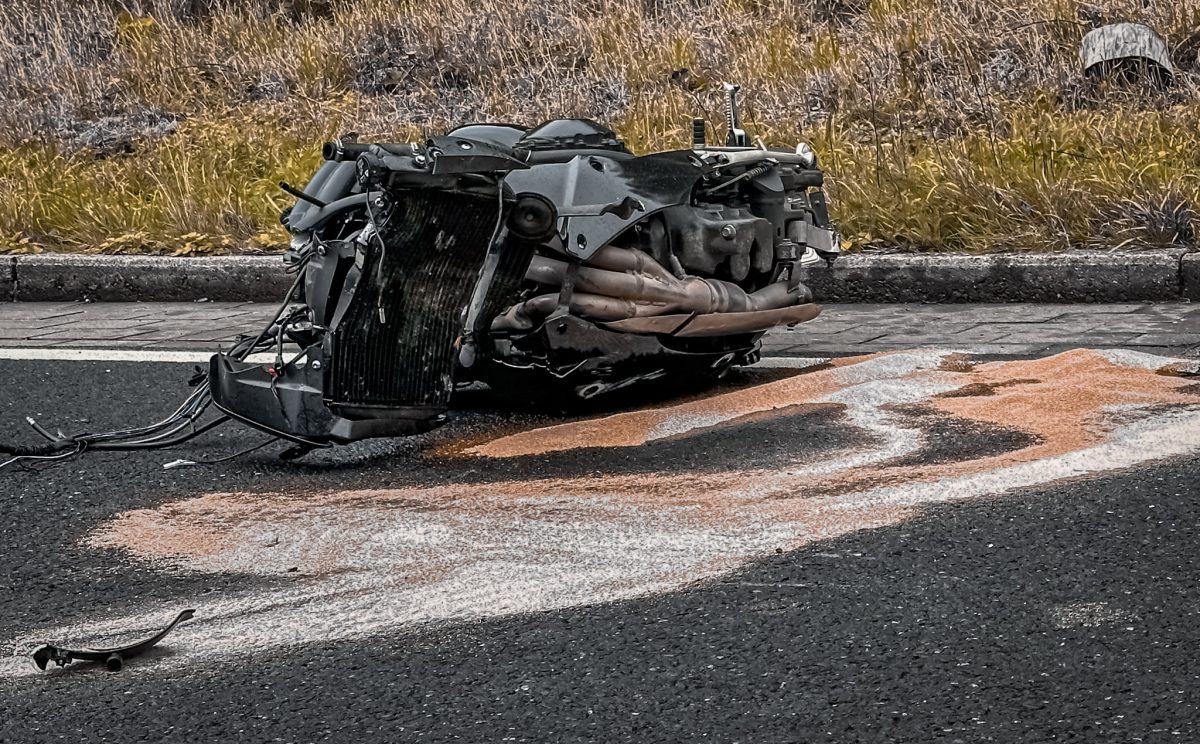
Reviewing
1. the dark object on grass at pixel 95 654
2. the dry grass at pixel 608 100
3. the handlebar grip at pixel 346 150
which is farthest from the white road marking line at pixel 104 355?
the dark object on grass at pixel 95 654

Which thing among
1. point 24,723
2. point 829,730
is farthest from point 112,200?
point 829,730

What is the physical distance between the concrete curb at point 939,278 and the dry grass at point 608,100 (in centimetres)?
25

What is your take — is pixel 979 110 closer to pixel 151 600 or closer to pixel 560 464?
pixel 560 464

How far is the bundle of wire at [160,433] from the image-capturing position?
4383 millimetres

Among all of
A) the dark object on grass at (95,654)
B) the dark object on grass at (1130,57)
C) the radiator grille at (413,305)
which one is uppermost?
the dark object on grass at (1130,57)

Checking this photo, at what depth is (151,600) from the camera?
3.16 meters

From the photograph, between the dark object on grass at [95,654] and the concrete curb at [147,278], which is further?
the concrete curb at [147,278]

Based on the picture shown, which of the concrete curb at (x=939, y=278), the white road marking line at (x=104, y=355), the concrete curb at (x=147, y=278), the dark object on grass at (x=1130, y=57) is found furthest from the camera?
the dark object on grass at (x=1130, y=57)

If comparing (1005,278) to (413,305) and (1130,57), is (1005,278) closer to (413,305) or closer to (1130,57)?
(413,305)

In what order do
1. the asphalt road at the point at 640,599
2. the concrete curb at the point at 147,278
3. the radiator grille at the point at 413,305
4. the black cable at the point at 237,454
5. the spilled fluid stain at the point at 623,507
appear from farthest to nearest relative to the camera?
the concrete curb at the point at 147,278 < the black cable at the point at 237,454 < the radiator grille at the point at 413,305 < the spilled fluid stain at the point at 623,507 < the asphalt road at the point at 640,599

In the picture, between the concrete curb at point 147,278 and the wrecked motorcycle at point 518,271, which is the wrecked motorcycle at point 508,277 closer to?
the wrecked motorcycle at point 518,271

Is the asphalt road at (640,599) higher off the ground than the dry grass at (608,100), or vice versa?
the dry grass at (608,100)

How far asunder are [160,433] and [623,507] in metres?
1.68

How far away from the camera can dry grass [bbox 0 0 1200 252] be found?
704cm
